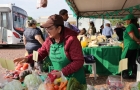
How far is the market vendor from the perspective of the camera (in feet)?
5.63

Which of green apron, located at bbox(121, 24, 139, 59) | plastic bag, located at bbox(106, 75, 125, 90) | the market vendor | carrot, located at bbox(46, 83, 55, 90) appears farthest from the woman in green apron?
carrot, located at bbox(46, 83, 55, 90)

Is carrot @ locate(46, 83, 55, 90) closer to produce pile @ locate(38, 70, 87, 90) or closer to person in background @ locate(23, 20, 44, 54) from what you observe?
produce pile @ locate(38, 70, 87, 90)

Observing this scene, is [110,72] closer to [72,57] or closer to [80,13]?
[72,57]

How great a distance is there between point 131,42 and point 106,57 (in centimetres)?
91

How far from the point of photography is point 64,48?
5.86 feet

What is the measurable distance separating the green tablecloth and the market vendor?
3337 mm

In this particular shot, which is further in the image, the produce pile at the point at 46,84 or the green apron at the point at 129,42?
the green apron at the point at 129,42

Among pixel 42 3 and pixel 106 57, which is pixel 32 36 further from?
pixel 106 57

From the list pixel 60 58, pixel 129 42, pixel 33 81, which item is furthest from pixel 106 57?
pixel 33 81

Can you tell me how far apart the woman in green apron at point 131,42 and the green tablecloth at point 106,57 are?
38cm

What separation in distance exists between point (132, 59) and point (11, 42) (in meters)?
8.65

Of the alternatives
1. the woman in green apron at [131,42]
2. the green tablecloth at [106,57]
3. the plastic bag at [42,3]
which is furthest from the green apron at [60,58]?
the green tablecloth at [106,57]

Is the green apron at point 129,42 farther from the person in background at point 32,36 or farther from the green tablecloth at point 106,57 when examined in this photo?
the person in background at point 32,36

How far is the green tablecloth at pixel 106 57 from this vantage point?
518 centimetres
